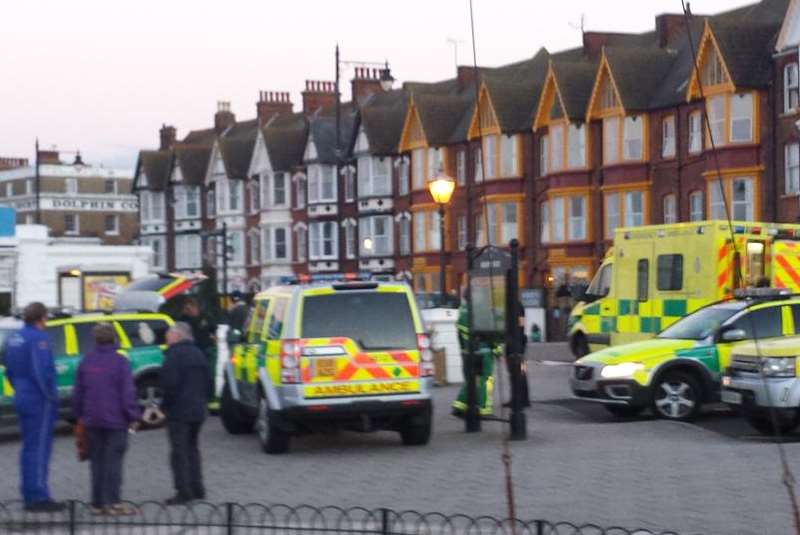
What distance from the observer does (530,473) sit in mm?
14664

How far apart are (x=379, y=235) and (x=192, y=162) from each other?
20539 millimetres

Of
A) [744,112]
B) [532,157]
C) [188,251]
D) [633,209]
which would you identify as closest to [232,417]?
[744,112]

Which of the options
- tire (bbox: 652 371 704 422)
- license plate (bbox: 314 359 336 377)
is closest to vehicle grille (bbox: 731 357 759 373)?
tire (bbox: 652 371 704 422)

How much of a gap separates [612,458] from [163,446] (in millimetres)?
5635

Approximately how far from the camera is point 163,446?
59.9 feet

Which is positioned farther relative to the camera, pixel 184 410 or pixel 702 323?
pixel 702 323

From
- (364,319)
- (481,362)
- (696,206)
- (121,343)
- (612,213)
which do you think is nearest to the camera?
(364,319)

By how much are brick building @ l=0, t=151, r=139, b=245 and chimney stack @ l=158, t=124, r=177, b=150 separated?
1764 cm

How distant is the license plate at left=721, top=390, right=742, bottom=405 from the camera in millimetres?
17469

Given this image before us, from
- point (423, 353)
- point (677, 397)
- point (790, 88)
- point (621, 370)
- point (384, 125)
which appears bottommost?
point (677, 397)

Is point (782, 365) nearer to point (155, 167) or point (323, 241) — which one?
point (323, 241)

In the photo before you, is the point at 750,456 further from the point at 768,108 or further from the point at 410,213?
the point at 410,213

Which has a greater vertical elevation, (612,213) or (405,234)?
(612,213)

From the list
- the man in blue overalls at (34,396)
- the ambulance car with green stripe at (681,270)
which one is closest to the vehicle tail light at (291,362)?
the man in blue overalls at (34,396)
